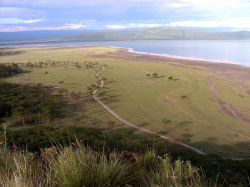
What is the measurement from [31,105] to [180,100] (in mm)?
11199

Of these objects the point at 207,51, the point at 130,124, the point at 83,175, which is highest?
the point at 83,175

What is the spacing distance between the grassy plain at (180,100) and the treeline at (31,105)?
1843 mm

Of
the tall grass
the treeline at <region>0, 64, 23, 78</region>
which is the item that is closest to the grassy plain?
the treeline at <region>0, 64, 23, 78</region>

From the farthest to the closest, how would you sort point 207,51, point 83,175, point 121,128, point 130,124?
point 207,51 < point 130,124 < point 121,128 < point 83,175

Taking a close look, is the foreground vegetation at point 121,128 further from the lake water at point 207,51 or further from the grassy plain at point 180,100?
the lake water at point 207,51

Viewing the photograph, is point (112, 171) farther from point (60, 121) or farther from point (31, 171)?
point (60, 121)

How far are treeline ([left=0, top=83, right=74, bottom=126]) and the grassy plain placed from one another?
184cm

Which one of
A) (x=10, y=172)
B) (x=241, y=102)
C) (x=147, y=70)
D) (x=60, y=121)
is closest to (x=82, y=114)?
(x=60, y=121)

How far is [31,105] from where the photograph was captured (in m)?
25.5

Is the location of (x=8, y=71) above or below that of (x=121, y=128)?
above

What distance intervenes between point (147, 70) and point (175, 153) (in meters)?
32.8

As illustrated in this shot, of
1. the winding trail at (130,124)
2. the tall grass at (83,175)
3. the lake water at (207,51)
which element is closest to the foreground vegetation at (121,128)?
the tall grass at (83,175)

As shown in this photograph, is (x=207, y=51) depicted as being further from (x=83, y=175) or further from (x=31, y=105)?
(x=83, y=175)

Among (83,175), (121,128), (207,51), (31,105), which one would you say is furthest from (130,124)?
(207,51)
